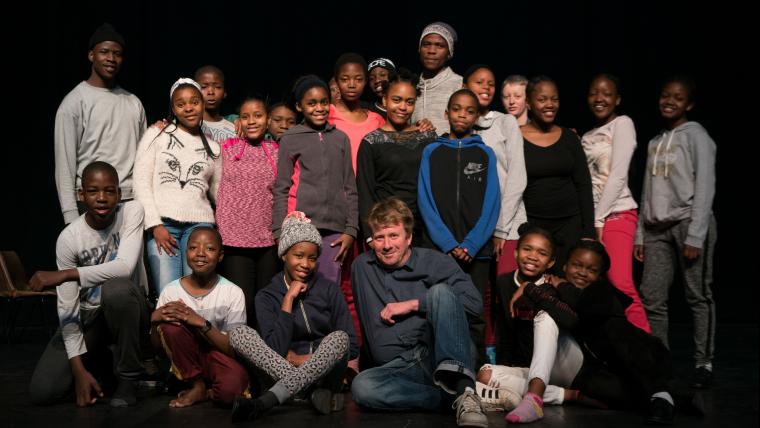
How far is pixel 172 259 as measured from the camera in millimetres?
3627

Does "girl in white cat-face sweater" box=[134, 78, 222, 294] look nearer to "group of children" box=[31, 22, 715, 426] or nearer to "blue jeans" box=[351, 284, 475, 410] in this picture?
"group of children" box=[31, 22, 715, 426]

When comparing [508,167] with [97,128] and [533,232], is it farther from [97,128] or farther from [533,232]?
[97,128]

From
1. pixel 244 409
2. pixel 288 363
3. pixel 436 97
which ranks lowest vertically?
pixel 244 409

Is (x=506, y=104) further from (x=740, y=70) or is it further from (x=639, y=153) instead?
(x=740, y=70)

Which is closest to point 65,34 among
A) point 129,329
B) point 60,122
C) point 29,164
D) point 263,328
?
point 29,164

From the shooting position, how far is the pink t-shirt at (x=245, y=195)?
3.65 meters

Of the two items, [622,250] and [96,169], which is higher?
[96,169]

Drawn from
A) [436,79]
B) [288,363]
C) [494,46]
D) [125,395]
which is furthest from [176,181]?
[494,46]

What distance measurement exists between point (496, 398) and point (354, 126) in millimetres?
1475

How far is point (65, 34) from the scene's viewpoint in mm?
5938

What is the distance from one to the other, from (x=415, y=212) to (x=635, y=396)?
1220 millimetres

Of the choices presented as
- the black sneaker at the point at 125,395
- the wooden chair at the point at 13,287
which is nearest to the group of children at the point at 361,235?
the black sneaker at the point at 125,395

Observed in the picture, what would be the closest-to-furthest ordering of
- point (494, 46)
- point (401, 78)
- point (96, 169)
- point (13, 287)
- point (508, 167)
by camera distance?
point (96, 169), point (508, 167), point (401, 78), point (13, 287), point (494, 46)

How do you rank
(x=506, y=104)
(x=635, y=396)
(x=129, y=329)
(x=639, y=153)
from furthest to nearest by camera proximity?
(x=639, y=153), (x=506, y=104), (x=129, y=329), (x=635, y=396)
